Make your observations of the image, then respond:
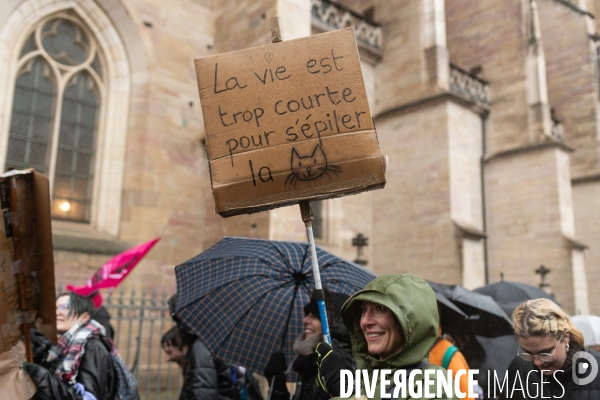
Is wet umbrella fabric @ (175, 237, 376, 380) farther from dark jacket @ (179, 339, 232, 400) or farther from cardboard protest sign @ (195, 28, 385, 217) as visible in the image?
cardboard protest sign @ (195, 28, 385, 217)

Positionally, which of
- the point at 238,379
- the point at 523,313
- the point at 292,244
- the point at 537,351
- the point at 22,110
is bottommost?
the point at 238,379

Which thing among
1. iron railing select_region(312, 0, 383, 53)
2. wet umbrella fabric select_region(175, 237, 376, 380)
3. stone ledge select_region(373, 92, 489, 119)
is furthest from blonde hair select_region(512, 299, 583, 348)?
stone ledge select_region(373, 92, 489, 119)

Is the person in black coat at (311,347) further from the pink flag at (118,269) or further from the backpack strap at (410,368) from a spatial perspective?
the pink flag at (118,269)

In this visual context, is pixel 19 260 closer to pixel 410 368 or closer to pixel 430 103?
pixel 410 368

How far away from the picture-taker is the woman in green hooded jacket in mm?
1646

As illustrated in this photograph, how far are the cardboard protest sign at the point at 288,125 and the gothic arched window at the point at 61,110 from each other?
719cm

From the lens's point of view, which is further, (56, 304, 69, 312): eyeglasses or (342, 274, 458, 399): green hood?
(56, 304, 69, 312): eyeglasses

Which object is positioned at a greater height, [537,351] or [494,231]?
[494,231]

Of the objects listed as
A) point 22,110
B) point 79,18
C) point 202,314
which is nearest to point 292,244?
point 202,314

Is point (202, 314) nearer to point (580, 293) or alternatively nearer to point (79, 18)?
point (79, 18)

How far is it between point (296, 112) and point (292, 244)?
3.92 ft

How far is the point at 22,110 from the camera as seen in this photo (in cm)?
850

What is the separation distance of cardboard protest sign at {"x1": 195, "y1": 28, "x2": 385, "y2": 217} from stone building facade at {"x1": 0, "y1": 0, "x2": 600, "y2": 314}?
600cm

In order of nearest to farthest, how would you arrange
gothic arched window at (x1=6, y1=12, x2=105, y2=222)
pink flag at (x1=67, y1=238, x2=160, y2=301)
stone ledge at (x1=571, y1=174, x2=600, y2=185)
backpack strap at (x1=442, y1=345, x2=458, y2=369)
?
1. backpack strap at (x1=442, y1=345, x2=458, y2=369)
2. pink flag at (x1=67, y1=238, x2=160, y2=301)
3. gothic arched window at (x1=6, y1=12, x2=105, y2=222)
4. stone ledge at (x1=571, y1=174, x2=600, y2=185)
